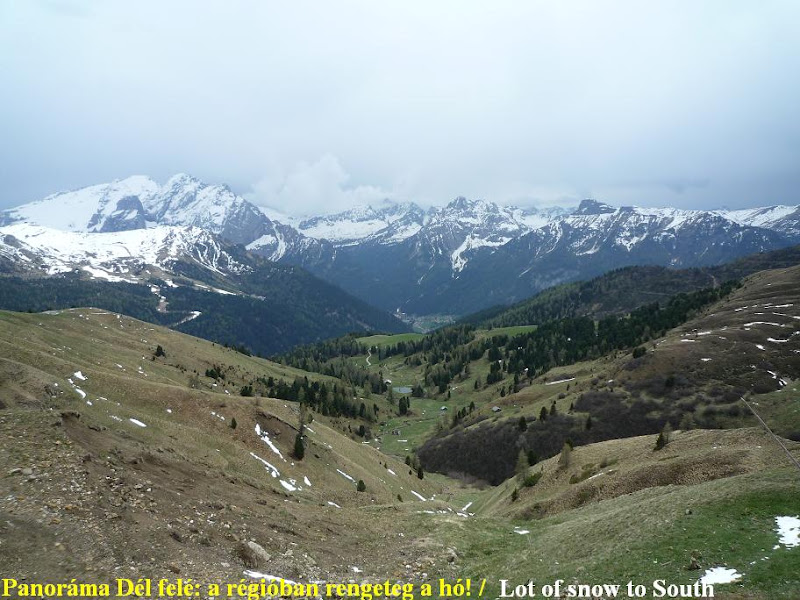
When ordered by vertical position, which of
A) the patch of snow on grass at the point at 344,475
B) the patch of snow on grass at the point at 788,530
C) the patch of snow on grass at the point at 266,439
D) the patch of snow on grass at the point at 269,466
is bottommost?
the patch of snow on grass at the point at 344,475

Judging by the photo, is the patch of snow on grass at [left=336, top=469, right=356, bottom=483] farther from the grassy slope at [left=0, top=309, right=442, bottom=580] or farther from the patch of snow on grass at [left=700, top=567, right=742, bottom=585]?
the patch of snow on grass at [left=700, top=567, right=742, bottom=585]

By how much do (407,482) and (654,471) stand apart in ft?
180

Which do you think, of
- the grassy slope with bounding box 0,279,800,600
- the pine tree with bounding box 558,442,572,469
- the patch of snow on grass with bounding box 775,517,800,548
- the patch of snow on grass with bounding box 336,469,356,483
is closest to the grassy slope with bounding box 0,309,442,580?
the grassy slope with bounding box 0,279,800,600

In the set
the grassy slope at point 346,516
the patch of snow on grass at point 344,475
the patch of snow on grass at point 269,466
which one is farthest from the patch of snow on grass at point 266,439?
the patch of snow on grass at point 344,475

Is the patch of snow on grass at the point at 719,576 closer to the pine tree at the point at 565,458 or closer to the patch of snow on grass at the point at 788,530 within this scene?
the patch of snow on grass at the point at 788,530

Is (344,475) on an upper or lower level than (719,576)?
lower

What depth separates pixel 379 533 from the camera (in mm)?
33094

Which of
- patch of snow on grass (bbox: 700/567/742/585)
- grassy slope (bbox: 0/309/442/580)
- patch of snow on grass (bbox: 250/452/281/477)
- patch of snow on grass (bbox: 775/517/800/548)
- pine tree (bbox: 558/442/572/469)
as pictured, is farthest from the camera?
pine tree (bbox: 558/442/572/469)

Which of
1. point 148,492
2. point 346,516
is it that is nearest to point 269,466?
point 346,516

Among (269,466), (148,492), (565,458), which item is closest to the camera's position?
(148,492)

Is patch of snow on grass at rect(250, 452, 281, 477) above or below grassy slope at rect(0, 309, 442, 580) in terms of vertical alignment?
below

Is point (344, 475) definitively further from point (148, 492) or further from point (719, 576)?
point (719, 576)

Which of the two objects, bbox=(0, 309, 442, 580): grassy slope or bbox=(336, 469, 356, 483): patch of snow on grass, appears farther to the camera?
bbox=(336, 469, 356, 483): patch of snow on grass

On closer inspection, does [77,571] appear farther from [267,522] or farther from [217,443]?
[217,443]
